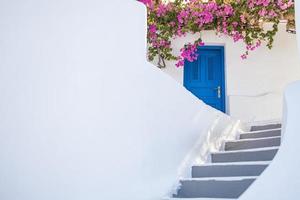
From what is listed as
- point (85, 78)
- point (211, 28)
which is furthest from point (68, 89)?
point (211, 28)

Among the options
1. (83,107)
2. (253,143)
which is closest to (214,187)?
(253,143)

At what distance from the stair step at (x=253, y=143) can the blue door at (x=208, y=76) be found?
1964 millimetres

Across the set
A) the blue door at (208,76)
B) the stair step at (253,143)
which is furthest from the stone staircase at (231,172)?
the blue door at (208,76)

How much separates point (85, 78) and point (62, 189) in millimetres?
956

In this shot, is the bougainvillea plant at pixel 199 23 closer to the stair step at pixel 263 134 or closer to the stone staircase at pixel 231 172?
the stair step at pixel 263 134

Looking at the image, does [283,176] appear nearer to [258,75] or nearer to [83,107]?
[83,107]

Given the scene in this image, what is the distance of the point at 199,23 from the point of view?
24.6 feet

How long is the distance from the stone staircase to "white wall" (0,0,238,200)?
0.24m

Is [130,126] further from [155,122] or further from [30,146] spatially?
[30,146]

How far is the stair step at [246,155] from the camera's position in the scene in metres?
4.67

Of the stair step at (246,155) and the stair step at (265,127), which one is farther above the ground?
the stair step at (265,127)

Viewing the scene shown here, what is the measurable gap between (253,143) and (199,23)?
2.88 meters

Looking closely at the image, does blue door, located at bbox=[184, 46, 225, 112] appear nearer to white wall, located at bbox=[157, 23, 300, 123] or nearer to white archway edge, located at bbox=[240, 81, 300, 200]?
white wall, located at bbox=[157, 23, 300, 123]

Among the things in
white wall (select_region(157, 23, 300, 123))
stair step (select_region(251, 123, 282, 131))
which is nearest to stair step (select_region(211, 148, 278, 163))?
stair step (select_region(251, 123, 282, 131))
